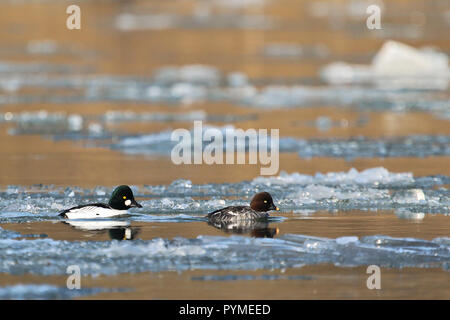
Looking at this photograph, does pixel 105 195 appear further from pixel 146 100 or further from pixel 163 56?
pixel 163 56

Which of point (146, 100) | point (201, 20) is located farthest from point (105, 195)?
point (201, 20)

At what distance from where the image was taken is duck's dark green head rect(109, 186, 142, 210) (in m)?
11.4

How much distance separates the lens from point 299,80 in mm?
29406

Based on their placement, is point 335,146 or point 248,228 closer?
point 248,228

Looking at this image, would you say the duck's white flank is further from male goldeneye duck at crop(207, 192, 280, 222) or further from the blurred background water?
male goldeneye duck at crop(207, 192, 280, 222)

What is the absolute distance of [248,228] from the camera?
11.1m

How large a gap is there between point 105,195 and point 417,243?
4622mm

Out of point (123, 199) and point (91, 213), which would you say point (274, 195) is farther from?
point (91, 213)

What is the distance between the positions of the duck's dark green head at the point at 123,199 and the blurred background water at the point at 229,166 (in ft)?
0.64

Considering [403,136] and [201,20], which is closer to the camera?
[403,136]

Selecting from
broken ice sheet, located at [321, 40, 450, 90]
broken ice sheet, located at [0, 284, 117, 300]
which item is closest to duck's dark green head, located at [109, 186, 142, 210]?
broken ice sheet, located at [0, 284, 117, 300]

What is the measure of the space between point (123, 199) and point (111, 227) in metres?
Answer: 0.52

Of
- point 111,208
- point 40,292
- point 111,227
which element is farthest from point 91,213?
point 40,292

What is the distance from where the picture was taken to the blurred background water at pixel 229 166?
9070mm
